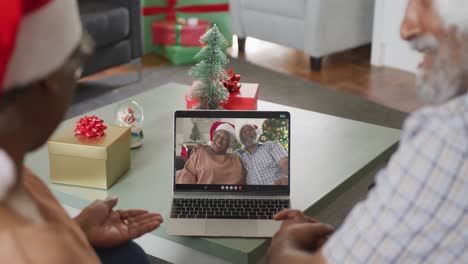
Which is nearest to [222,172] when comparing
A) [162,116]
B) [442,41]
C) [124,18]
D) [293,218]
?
[293,218]

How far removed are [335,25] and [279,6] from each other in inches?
14.1

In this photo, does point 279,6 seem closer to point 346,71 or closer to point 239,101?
point 346,71

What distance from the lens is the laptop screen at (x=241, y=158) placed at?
1.80m

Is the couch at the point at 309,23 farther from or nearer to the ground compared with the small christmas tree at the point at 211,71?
nearer to the ground

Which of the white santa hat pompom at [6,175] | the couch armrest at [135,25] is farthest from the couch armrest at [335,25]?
the white santa hat pompom at [6,175]

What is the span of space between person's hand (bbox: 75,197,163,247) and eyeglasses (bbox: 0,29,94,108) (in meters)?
0.59

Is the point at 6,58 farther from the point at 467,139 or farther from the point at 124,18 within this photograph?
the point at 124,18

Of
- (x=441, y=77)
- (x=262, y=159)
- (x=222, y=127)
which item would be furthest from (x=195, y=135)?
(x=441, y=77)

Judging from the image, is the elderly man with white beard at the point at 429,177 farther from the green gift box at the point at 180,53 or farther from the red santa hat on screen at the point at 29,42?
the green gift box at the point at 180,53

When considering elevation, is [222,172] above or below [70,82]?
below

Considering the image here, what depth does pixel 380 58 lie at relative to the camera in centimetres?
416

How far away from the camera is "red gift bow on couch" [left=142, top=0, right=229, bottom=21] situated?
4195mm

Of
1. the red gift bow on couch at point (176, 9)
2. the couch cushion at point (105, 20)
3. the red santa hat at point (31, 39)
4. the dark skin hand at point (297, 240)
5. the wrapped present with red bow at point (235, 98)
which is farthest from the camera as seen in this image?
the red gift bow on couch at point (176, 9)

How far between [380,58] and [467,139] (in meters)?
3.38
